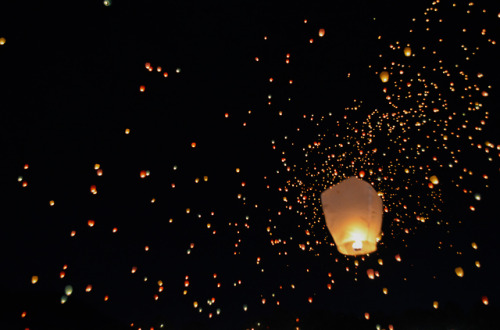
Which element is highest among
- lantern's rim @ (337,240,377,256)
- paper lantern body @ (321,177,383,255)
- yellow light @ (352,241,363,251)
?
paper lantern body @ (321,177,383,255)

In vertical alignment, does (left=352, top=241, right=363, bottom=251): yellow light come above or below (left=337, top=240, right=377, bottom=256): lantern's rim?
above

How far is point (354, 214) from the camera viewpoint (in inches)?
89.8

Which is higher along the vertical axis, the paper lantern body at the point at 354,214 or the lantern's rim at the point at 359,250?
the paper lantern body at the point at 354,214

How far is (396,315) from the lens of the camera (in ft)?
46.0

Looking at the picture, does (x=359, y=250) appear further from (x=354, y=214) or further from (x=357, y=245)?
(x=354, y=214)

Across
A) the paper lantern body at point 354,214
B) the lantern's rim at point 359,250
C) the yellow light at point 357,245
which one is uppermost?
the paper lantern body at point 354,214

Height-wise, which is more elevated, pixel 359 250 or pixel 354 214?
pixel 354 214

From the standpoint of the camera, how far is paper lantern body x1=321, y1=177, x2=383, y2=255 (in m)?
2.28

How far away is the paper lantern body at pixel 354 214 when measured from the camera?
228 cm

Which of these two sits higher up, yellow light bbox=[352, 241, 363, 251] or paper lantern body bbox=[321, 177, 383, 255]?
paper lantern body bbox=[321, 177, 383, 255]

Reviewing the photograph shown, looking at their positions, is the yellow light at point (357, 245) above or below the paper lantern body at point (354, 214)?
below

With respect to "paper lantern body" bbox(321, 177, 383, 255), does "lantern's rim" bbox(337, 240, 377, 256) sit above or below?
below

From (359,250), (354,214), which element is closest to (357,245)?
(359,250)

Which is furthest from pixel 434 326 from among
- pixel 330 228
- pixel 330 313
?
pixel 330 228
